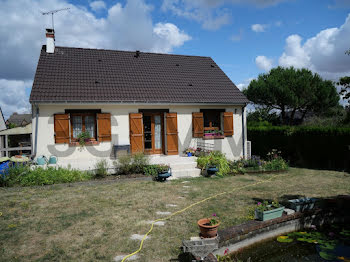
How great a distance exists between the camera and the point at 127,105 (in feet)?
36.0

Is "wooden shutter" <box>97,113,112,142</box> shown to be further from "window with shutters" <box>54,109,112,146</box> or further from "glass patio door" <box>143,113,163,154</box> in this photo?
"glass patio door" <box>143,113,163,154</box>

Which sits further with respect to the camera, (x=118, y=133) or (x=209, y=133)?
(x=209, y=133)

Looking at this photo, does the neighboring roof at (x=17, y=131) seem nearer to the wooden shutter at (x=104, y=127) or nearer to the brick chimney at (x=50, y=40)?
the brick chimney at (x=50, y=40)

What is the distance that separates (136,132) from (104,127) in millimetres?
1357

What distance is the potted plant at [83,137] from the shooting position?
33.8ft

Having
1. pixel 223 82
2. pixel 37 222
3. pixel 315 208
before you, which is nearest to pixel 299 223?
pixel 315 208

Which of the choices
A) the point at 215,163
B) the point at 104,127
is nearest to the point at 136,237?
the point at 215,163

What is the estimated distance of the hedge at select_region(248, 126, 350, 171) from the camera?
34.7 ft

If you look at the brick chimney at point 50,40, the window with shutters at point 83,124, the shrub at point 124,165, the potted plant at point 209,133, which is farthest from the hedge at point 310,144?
the brick chimney at point 50,40

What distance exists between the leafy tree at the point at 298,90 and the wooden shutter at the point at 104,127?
1926 cm

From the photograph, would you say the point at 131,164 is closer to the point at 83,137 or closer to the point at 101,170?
the point at 101,170

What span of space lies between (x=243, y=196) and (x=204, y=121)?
6.01 meters

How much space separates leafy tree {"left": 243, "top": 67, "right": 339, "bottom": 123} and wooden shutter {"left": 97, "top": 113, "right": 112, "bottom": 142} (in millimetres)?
19261

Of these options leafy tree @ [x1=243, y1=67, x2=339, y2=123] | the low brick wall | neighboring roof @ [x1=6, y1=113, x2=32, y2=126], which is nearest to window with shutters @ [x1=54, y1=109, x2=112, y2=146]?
the low brick wall
